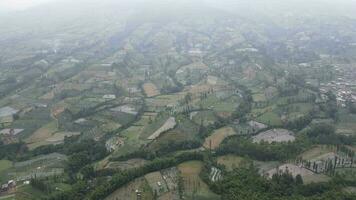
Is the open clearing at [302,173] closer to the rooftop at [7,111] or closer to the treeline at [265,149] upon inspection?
the treeline at [265,149]

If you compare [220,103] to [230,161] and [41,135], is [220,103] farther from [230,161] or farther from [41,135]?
[41,135]

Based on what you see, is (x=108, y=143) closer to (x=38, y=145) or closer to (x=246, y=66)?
(x=38, y=145)

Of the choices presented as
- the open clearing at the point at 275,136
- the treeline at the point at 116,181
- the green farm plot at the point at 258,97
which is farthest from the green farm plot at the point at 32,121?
the green farm plot at the point at 258,97

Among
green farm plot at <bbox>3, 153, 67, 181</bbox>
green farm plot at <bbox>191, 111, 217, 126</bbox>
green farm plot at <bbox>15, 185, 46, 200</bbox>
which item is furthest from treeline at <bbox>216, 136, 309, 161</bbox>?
green farm plot at <bbox>15, 185, 46, 200</bbox>

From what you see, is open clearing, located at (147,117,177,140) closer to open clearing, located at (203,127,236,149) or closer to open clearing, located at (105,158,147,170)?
open clearing, located at (203,127,236,149)

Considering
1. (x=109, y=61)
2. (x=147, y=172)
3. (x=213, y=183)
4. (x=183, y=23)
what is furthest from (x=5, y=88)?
(x=183, y=23)

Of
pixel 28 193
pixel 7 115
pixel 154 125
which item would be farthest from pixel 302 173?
pixel 7 115
